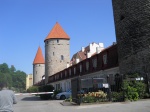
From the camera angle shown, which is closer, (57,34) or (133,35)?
(133,35)

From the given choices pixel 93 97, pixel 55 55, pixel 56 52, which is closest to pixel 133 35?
pixel 93 97

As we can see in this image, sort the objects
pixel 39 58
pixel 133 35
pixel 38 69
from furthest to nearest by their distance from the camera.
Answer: pixel 39 58
pixel 38 69
pixel 133 35

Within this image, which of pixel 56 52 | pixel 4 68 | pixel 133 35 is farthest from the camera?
pixel 4 68

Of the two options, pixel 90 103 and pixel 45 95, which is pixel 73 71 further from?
pixel 90 103

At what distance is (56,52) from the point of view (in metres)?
56.0

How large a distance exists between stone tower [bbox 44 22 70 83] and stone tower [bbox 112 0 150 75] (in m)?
36.3

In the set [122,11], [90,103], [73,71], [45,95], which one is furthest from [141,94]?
[73,71]

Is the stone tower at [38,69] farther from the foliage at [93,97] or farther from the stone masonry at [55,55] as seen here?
the foliage at [93,97]

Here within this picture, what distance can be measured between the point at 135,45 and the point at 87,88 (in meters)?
5.30

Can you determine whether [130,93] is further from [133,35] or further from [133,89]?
[133,35]

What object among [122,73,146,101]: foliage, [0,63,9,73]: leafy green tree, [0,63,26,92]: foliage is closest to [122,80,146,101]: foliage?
[122,73,146,101]: foliage

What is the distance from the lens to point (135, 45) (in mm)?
18219

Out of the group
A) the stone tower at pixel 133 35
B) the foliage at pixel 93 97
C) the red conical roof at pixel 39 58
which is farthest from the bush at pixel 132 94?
the red conical roof at pixel 39 58

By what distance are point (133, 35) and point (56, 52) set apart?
38.6 metres
